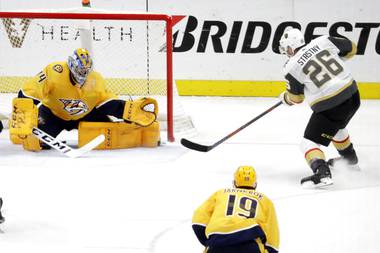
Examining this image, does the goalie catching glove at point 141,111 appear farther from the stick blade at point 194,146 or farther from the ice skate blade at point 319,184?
the ice skate blade at point 319,184

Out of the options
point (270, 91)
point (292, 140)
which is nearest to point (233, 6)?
point (270, 91)

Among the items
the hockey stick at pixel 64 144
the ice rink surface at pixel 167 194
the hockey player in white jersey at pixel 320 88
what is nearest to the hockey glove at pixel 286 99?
the hockey player in white jersey at pixel 320 88

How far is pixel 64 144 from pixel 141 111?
0.55 metres

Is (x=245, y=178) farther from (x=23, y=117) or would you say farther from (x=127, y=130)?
(x=127, y=130)

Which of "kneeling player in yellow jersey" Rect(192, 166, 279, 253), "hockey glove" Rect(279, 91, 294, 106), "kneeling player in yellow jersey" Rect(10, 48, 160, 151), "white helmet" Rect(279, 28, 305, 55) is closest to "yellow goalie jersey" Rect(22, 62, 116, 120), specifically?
"kneeling player in yellow jersey" Rect(10, 48, 160, 151)

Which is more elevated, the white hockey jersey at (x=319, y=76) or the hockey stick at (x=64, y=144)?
the white hockey jersey at (x=319, y=76)

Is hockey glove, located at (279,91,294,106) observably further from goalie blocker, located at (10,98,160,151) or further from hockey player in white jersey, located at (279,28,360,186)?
goalie blocker, located at (10,98,160,151)

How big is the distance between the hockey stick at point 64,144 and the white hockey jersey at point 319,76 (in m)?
1.37

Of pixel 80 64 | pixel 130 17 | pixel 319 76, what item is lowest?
pixel 80 64

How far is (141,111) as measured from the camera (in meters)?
6.48

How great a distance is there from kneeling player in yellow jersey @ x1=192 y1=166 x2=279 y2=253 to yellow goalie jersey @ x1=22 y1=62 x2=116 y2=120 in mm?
2946

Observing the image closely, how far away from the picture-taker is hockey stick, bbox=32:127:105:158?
621 cm

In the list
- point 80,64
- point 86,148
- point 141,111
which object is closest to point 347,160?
point 141,111

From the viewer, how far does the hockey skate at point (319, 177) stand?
5277 mm
